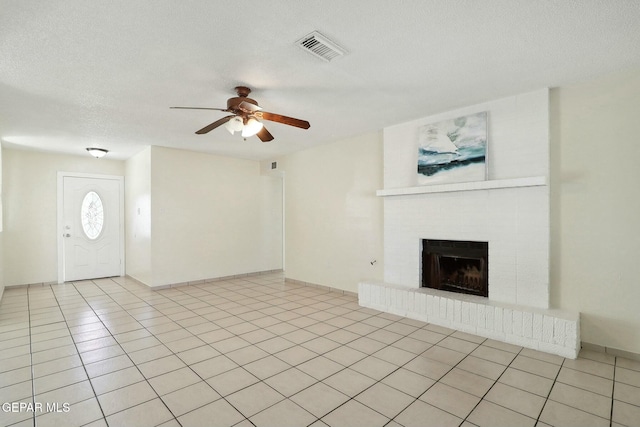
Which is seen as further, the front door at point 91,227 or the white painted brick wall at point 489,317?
the front door at point 91,227

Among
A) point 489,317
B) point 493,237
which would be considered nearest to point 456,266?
point 493,237

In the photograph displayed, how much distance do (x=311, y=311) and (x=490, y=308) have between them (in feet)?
7.35

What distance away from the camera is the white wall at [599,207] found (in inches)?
112

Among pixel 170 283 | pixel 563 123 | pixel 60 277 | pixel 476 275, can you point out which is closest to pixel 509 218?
pixel 476 275

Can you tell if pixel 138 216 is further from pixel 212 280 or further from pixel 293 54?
pixel 293 54

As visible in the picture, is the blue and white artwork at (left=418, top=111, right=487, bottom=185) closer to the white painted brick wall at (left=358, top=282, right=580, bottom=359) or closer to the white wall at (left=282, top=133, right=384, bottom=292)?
the white wall at (left=282, top=133, right=384, bottom=292)

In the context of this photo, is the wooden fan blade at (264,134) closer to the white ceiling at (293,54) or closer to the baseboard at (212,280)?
the white ceiling at (293,54)

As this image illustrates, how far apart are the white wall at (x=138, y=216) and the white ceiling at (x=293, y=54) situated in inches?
74.7

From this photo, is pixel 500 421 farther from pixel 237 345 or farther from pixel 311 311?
pixel 311 311

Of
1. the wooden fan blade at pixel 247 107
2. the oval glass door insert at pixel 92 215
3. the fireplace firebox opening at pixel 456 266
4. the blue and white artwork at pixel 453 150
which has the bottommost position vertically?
the fireplace firebox opening at pixel 456 266

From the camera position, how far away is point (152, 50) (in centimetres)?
245

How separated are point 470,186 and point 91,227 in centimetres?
731

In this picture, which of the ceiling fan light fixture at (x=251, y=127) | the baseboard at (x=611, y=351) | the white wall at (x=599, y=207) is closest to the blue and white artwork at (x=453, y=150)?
the white wall at (x=599, y=207)

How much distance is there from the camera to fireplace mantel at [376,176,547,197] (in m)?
3.20
